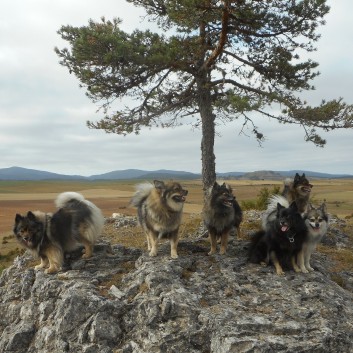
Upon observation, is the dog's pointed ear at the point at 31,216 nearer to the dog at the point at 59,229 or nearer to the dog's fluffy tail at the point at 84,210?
the dog at the point at 59,229

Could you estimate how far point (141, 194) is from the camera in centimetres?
1071

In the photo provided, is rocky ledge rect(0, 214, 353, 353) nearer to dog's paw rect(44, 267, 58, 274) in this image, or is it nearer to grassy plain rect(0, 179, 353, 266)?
dog's paw rect(44, 267, 58, 274)

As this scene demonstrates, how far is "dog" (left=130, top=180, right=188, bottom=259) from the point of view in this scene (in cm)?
980

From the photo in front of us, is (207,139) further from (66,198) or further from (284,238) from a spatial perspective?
(284,238)

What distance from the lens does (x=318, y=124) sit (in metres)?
14.3

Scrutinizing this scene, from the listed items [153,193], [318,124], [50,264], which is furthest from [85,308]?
[318,124]

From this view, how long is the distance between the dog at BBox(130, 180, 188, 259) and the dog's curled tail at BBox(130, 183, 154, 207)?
0.25 metres

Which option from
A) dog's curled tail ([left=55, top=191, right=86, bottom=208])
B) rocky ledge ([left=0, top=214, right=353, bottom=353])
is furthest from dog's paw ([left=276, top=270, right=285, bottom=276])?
dog's curled tail ([left=55, top=191, right=86, bottom=208])

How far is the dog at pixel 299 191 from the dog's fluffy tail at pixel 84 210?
5.82 m

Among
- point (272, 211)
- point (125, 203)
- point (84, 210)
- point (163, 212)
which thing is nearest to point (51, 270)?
point (84, 210)

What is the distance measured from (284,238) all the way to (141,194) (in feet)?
12.7

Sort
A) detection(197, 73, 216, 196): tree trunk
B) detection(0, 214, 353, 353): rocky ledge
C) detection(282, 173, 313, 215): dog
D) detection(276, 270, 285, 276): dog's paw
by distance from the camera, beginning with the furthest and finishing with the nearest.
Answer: detection(197, 73, 216, 196): tree trunk, detection(282, 173, 313, 215): dog, detection(276, 270, 285, 276): dog's paw, detection(0, 214, 353, 353): rocky ledge

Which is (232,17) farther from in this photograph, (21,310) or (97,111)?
(21,310)

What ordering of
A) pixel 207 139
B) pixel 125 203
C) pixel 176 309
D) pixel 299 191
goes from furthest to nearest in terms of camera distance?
pixel 125 203 → pixel 207 139 → pixel 299 191 → pixel 176 309
